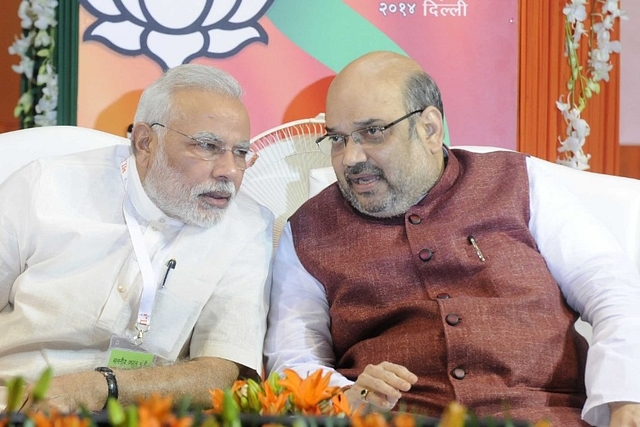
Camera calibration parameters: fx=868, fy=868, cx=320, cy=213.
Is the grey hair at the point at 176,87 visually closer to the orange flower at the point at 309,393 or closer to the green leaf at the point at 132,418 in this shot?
the orange flower at the point at 309,393

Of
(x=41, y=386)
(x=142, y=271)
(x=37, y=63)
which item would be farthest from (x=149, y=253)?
(x=37, y=63)

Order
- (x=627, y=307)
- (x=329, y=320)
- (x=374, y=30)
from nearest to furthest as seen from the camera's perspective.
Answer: (x=627, y=307), (x=329, y=320), (x=374, y=30)

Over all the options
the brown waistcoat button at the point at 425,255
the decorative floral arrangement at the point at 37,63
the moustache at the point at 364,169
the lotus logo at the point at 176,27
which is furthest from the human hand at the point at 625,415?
the decorative floral arrangement at the point at 37,63

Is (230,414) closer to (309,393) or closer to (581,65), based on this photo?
(309,393)

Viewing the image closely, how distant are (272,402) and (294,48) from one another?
7.85 ft

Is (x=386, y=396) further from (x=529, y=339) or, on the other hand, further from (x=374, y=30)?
(x=374, y=30)

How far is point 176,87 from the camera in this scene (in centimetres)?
231

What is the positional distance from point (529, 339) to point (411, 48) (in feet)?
5.56

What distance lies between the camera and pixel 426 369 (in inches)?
80.4

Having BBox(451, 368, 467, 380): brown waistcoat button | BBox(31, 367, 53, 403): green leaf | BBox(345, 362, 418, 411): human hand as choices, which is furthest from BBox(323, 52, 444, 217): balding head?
BBox(31, 367, 53, 403): green leaf

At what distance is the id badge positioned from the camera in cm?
211

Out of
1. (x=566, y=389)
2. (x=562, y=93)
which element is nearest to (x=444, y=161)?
(x=566, y=389)

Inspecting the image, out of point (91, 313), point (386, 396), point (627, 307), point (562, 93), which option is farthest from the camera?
point (562, 93)

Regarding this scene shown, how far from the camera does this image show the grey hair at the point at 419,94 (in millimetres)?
2307
